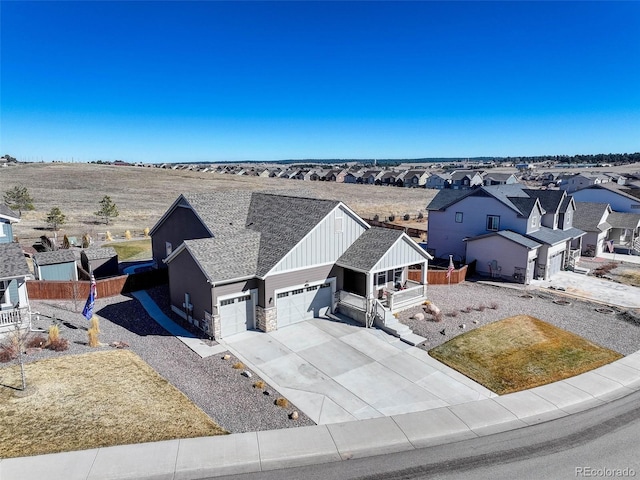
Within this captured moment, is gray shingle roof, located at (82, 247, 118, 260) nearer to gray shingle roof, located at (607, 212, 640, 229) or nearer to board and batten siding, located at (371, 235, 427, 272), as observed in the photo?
board and batten siding, located at (371, 235, 427, 272)

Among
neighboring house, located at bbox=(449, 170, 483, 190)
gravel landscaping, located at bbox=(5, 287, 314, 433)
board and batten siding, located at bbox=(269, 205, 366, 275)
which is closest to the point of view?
gravel landscaping, located at bbox=(5, 287, 314, 433)

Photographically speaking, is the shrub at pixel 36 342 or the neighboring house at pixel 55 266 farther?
the neighboring house at pixel 55 266

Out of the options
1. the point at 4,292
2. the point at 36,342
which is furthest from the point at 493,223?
the point at 4,292

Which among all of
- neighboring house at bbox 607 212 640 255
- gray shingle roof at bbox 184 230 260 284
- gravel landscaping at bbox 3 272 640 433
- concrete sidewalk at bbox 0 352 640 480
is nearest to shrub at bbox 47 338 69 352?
gravel landscaping at bbox 3 272 640 433

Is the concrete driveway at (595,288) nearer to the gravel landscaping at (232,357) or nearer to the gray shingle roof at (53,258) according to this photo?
the gravel landscaping at (232,357)

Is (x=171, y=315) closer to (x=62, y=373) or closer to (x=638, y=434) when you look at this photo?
(x=62, y=373)

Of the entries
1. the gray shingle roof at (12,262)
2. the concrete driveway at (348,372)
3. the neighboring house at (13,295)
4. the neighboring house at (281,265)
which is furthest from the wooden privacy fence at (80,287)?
the concrete driveway at (348,372)
